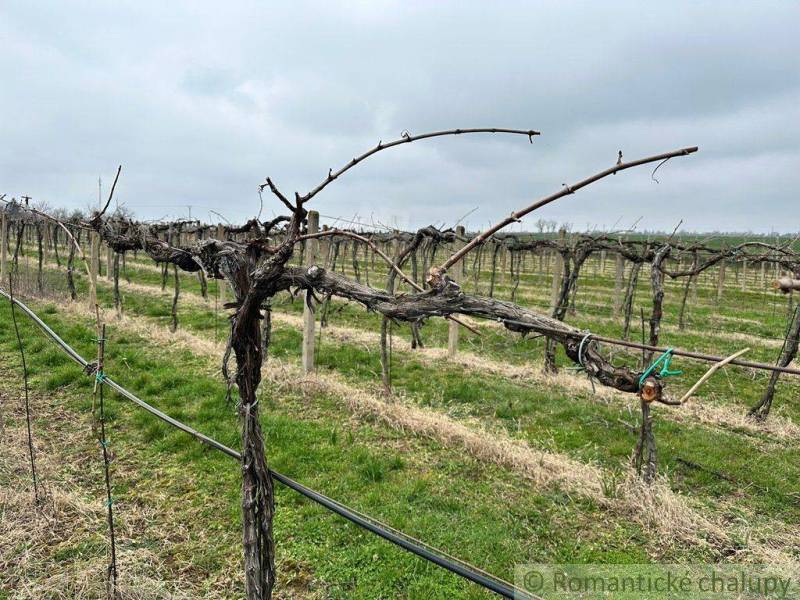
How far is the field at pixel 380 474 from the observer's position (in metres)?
3.03

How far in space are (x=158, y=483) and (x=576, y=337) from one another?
12.9ft

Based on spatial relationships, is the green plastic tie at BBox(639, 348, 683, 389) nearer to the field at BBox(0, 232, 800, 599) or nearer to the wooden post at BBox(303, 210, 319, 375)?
the field at BBox(0, 232, 800, 599)

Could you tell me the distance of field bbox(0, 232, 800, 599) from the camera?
3.03 m

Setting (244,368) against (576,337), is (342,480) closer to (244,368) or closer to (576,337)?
A: (244,368)

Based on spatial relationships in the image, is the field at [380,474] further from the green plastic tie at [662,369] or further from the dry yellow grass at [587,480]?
the green plastic tie at [662,369]

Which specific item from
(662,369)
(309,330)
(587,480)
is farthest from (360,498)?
(309,330)

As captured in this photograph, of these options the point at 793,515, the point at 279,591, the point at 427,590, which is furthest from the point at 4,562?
the point at 793,515

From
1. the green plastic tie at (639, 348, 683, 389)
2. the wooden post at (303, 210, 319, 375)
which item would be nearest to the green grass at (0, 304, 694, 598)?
the wooden post at (303, 210, 319, 375)

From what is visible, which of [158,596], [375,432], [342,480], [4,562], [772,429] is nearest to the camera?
[158,596]

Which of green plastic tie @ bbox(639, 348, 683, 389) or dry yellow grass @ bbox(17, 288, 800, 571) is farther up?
green plastic tie @ bbox(639, 348, 683, 389)

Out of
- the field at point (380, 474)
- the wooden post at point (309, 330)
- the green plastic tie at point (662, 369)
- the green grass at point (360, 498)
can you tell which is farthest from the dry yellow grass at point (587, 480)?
the green plastic tie at point (662, 369)

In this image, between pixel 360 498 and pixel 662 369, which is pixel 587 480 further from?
pixel 662 369

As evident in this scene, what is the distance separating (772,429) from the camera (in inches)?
234

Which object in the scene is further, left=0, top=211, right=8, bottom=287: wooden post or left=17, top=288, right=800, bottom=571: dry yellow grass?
left=0, top=211, right=8, bottom=287: wooden post
